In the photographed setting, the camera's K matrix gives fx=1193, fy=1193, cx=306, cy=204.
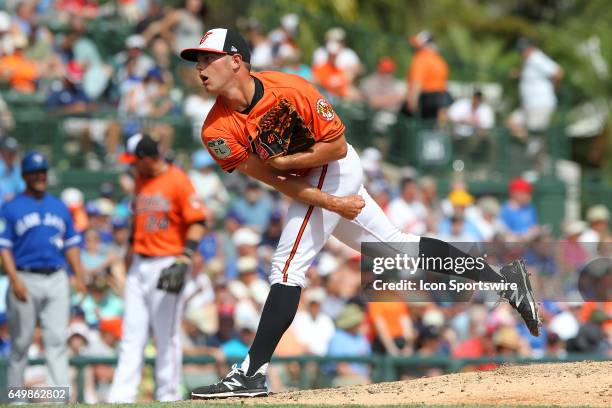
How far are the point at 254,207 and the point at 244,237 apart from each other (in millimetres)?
1115

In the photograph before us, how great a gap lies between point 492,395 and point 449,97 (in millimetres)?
10233

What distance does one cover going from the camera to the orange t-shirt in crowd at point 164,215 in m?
9.23

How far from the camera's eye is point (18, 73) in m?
14.6

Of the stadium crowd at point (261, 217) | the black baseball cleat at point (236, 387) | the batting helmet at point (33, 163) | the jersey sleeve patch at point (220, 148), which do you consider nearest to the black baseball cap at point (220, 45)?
the jersey sleeve patch at point (220, 148)

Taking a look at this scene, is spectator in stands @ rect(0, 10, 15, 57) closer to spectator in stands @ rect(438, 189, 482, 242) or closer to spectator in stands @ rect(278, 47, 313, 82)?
spectator in stands @ rect(278, 47, 313, 82)

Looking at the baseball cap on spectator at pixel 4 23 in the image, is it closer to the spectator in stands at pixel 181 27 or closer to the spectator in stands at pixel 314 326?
the spectator in stands at pixel 181 27

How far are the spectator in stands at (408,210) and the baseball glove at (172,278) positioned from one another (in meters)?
4.69

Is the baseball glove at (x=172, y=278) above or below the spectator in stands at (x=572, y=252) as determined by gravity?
below

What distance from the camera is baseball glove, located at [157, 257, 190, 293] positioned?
8.92 m

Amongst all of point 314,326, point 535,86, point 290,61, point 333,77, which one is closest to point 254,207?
point 314,326

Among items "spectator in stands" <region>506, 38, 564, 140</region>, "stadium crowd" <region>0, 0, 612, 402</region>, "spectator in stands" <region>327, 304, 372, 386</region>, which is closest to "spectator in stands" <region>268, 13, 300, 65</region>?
"stadium crowd" <region>0, 0, 612, 402</region>

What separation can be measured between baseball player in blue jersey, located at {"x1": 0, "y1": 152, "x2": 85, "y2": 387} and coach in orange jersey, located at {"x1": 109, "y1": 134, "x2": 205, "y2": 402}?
2.13 ft

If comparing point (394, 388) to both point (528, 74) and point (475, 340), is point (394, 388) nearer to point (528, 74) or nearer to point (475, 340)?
point (475, 340)

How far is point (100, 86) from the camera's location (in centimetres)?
1480
